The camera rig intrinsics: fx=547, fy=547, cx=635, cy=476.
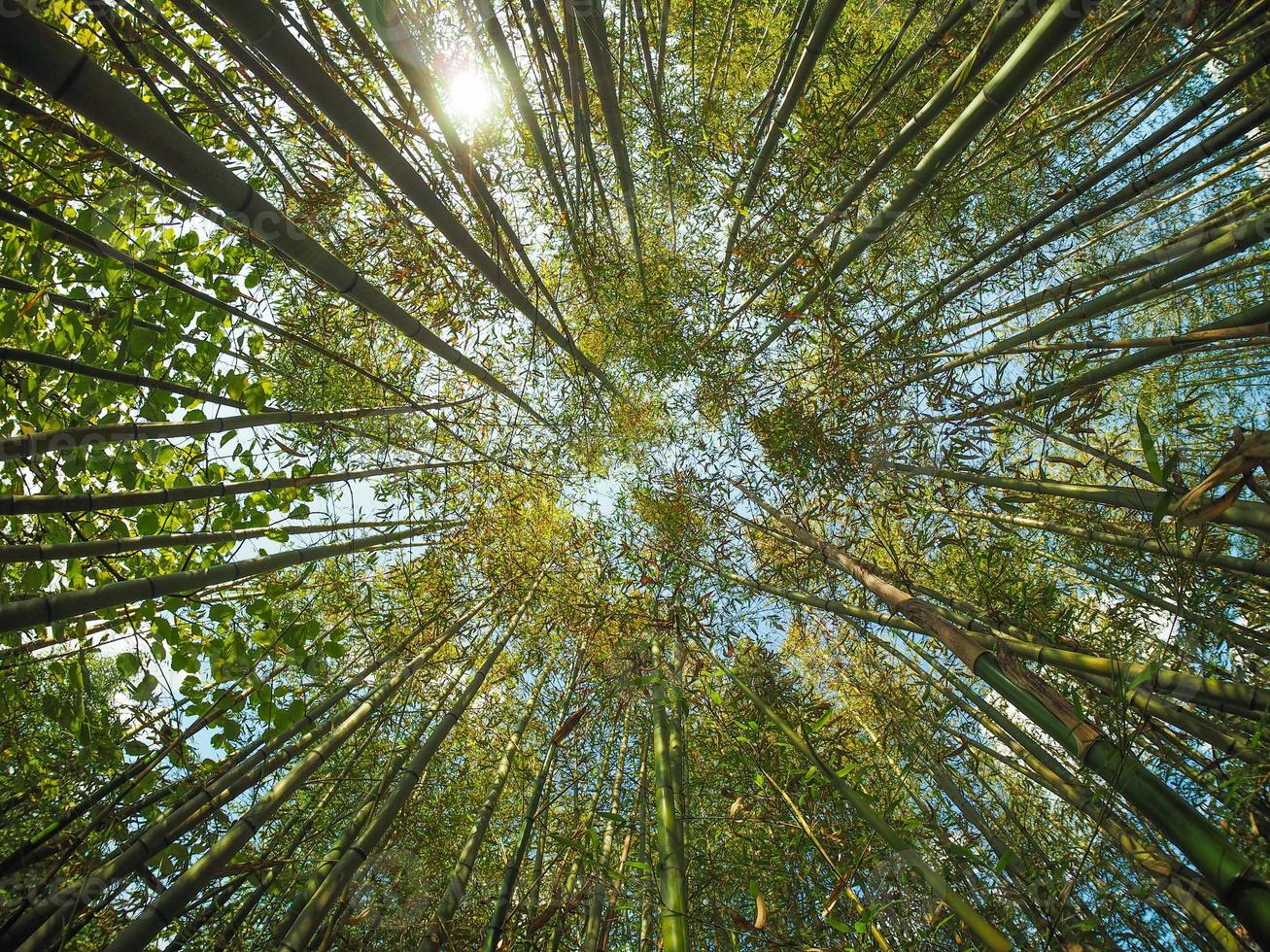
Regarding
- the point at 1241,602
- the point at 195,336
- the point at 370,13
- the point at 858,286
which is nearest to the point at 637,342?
the point at 858,286

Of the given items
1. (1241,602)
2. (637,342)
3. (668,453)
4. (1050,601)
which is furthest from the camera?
(668,453)

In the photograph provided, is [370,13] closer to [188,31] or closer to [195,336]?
[195,336]

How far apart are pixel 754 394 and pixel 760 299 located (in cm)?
74

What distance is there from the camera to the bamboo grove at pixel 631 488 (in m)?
1.58

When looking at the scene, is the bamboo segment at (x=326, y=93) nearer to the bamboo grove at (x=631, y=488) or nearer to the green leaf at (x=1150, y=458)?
the bamboo grove at (x=631, y=488)

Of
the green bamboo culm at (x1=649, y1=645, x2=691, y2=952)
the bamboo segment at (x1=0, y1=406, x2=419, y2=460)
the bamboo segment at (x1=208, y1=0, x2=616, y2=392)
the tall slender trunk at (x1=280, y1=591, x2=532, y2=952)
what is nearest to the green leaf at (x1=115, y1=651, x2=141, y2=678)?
the bamboo segment at (x1=0, y1=406, x2=419, y2=460)

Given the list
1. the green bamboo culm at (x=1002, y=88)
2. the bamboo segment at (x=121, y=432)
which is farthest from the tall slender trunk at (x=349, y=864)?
the green bamboo culm at (x=1002, y=88)

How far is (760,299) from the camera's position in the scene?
407 centimetres

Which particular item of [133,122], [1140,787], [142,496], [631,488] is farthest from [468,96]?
[1140,787]

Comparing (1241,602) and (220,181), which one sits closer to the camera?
(220,181)

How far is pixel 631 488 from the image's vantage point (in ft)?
16.3

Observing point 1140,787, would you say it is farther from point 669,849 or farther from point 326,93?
point 326,93

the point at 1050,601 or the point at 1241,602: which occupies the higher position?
the point at 1050,601

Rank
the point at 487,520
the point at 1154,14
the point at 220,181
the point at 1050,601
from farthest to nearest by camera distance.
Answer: the point at 487,520, the point at 1050,601, the point at 1154,14, the point at 220,181
